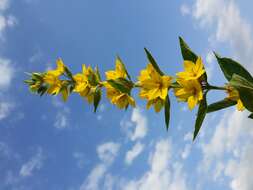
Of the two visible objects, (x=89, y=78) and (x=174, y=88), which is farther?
(x=89, y=78)

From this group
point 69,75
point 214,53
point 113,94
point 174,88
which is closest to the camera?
point 214,53

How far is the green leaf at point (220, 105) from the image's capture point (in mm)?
4600

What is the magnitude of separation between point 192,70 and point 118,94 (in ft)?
3.99

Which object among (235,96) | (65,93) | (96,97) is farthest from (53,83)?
(235,96)

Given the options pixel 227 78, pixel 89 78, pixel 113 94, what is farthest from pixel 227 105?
pixel 89 78

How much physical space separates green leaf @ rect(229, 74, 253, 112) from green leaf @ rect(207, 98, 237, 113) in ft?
1.83

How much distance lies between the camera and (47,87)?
5906mm

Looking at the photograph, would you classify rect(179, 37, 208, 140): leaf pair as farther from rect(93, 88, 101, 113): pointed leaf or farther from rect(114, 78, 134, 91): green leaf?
rect(93, 88, 101, 113): pointed leaf

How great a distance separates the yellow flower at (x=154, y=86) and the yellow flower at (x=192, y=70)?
0.23 metres

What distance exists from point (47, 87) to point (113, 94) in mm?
1360

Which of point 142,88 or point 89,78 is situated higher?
point 89,78

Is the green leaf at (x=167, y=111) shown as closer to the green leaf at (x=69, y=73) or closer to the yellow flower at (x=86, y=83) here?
the yellow flower at (x=86, y=83)

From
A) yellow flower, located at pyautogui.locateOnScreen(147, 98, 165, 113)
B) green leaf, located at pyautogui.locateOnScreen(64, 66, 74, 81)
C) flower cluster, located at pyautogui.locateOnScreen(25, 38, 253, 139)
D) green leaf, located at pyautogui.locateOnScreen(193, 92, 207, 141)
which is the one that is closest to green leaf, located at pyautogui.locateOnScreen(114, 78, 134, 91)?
flower cluster, located at pyautogui.locateOnScreen(25, 38, 253, 139)

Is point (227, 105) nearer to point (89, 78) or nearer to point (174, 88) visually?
point (174, 88)
